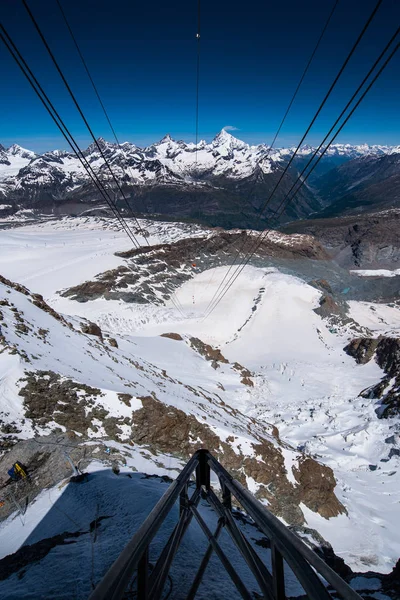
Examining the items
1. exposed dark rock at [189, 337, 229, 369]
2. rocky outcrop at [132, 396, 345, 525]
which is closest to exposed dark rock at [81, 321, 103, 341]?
exposed dark rock at [189, 337, 229, 369]

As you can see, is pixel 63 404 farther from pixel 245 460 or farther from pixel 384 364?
pixel 384 364

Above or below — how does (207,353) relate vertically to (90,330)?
below

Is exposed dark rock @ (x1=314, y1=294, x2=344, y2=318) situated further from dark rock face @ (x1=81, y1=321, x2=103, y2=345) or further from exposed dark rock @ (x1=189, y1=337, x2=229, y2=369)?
dark rock face @ (x1=81, y1=321, x2=103, y2=345)

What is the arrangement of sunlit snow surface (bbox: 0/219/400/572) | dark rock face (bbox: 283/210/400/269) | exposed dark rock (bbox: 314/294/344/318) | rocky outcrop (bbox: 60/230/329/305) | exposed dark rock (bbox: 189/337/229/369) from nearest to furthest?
sunlit snow surface (bbox: 0/219/400/572) < exposed dark rock (bbox: 189/337/229/369) < exposed dark rock (bbox: 314/294/344/318) < rocky outcrop (bbox: 60/230/329/305) < dark rock face (bbox: 283/210/400/269)

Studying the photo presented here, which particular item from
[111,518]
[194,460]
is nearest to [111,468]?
[111,518]

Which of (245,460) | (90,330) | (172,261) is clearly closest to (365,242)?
(172,261)
